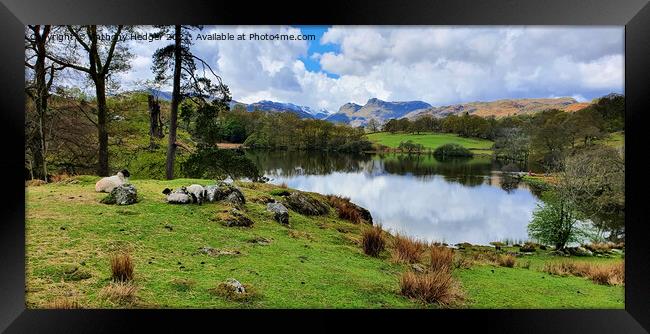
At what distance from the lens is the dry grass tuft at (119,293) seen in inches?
140

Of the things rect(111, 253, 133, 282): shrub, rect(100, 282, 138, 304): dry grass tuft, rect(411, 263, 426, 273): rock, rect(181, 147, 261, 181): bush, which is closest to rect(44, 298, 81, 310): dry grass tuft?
rect(100, 282, 138, 304): dry grass tuft

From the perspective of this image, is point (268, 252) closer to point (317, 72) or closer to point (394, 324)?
point (394, 324)

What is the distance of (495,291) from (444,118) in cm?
186

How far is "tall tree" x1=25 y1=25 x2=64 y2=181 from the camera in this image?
13.2 feet

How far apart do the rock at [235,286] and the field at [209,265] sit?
0.19 feet

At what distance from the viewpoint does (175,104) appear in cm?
431

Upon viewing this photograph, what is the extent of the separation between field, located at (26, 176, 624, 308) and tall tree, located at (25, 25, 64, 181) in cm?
30

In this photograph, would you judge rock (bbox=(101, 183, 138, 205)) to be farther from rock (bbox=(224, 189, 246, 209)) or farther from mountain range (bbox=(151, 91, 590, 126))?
mountain range (bbox=(151, 91, 590, 126))

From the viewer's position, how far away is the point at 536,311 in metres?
3.81

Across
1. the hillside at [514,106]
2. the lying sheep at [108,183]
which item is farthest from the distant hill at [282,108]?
the hillside at [514,106]

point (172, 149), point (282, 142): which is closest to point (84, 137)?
point (172, 149)

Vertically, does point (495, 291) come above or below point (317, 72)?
below
